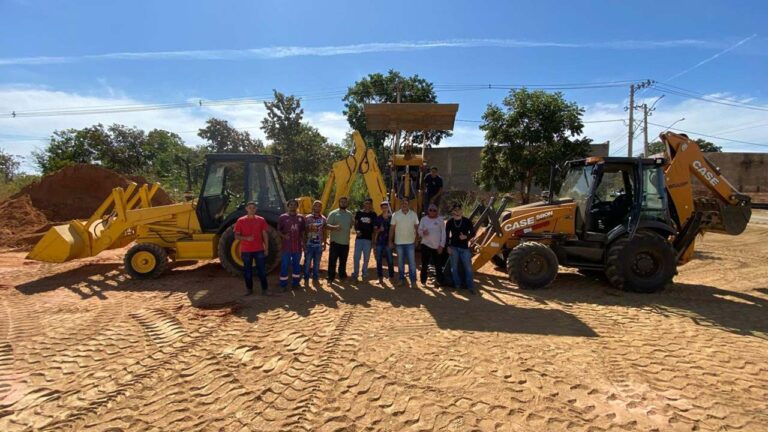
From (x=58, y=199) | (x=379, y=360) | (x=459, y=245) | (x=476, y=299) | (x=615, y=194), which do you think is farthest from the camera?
(x=58, y=199)

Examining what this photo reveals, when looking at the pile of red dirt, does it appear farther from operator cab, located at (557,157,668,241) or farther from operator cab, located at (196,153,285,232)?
operator cab, located at (557,157,668,241)

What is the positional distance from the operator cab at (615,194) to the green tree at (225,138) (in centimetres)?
2583

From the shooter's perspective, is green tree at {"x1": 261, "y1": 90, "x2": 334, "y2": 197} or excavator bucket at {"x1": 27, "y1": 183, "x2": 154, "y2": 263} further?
green tree at {"x1": 261, "y1": 90, "x2": 334, "y2": 197}

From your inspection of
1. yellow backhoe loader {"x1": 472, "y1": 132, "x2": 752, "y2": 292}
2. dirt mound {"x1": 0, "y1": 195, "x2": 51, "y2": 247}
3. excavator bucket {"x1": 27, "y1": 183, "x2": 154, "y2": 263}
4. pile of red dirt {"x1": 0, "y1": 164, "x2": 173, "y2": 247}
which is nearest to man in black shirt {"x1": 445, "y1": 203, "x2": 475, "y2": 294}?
yellow backhoe loader {"x1": 472, "y1": 132, "x2": 752, "y2": 292}

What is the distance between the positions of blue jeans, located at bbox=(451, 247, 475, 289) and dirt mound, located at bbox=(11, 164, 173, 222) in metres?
12.3

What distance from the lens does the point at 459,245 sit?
6.04 metres

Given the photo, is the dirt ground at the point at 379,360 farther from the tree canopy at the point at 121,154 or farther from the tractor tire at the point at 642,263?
the tree canopy at the point at 121,154

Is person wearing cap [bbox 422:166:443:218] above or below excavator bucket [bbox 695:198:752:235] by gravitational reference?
above

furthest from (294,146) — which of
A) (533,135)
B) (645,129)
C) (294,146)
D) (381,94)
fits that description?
(645,129)

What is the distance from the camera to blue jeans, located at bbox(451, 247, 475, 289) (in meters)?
6.00

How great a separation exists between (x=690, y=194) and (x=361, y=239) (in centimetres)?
564

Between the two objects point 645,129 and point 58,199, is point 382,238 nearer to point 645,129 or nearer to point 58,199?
point 58,199

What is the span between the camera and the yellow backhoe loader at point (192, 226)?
6.62m

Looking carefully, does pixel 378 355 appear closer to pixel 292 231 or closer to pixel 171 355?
pixel 171 355
